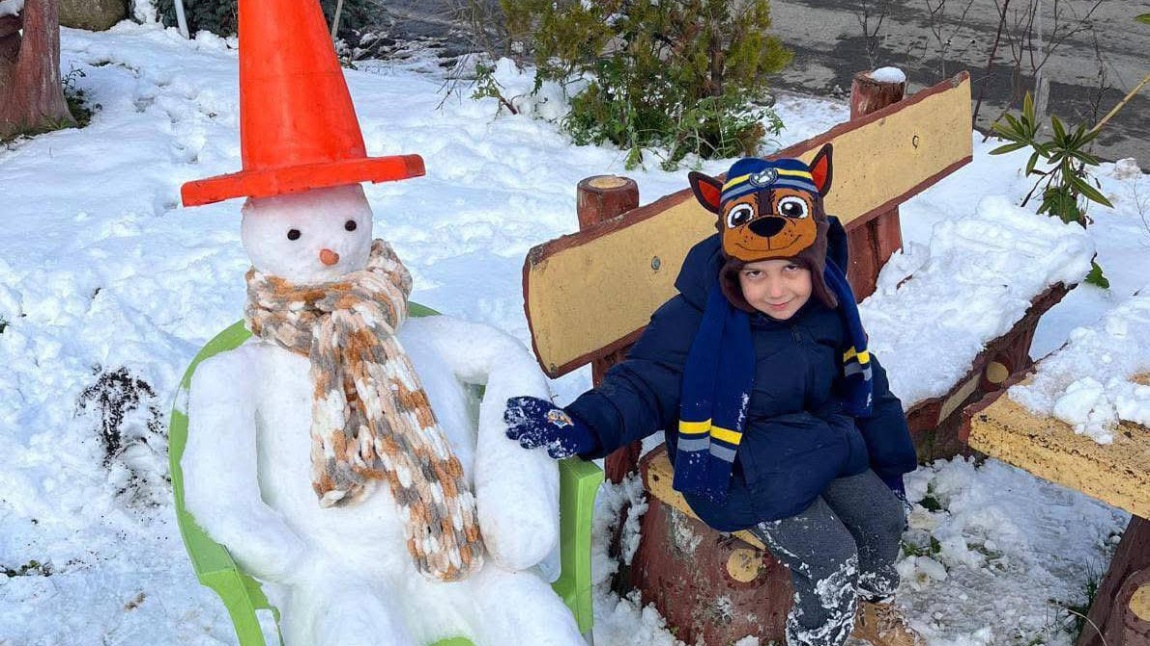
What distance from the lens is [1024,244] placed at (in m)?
3.51

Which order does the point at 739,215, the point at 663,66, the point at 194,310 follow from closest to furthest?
the point at 739,215, the point at 194,310, the point at 663,66

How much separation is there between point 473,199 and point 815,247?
2.63 meters

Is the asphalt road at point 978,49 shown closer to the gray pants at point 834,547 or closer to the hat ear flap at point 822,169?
the hat ear flap at point 822,169

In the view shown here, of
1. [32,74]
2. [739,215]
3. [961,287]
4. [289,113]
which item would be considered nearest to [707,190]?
[739,215]

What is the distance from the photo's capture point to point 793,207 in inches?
86.6

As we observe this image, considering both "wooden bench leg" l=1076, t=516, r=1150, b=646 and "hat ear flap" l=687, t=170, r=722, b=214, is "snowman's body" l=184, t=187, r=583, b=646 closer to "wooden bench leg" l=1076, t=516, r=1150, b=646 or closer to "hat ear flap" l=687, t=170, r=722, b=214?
"hat ear flap" l=687, t=170, r=722, b=214

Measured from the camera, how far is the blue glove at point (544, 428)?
2.13 meters

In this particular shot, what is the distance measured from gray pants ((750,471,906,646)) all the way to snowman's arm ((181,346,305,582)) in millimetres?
1018

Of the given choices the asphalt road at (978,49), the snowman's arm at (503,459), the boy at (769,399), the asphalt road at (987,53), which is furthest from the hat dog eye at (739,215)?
the asphalt road at (978,49)

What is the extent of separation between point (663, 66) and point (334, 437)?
11.5 ft

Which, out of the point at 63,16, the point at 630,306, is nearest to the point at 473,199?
the point at 630,306

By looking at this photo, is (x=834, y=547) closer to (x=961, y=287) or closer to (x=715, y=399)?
(x=715, y=399)

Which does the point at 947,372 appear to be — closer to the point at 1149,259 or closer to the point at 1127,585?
the point at 1127,585

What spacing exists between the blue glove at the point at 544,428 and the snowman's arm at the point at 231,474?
0.47 meters
